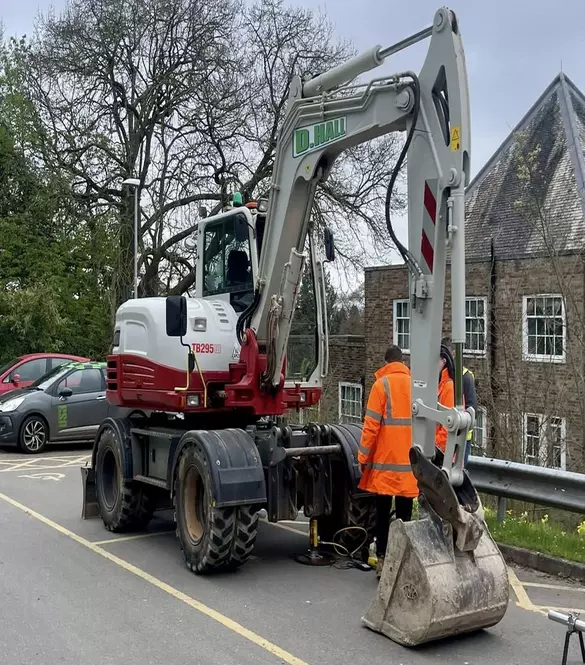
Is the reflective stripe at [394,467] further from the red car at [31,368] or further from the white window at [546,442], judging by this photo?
the red car at [31,368]

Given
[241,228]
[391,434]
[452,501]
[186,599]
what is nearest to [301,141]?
[241,228]

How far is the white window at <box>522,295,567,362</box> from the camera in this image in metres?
12.4

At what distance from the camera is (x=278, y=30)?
27.5m

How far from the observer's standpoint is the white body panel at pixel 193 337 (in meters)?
7.98

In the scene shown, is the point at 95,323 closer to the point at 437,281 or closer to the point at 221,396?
the point at 221,396

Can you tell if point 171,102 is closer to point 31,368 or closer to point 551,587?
point 31,368

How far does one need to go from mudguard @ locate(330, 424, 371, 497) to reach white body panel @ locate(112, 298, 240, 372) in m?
1.27

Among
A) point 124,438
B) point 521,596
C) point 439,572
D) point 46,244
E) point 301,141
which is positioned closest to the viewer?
point 439,572

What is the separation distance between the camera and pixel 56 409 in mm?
15961

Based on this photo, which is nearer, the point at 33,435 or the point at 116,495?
the point at 116,495

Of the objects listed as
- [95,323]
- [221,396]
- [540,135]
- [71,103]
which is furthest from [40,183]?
[221,396]

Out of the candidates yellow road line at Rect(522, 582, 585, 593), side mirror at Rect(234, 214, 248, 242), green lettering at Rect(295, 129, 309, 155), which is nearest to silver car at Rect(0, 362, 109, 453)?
side mirror at Rect(234, 214, 248, 242)

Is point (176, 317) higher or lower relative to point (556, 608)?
higher

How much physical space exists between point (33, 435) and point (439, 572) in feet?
40.1
